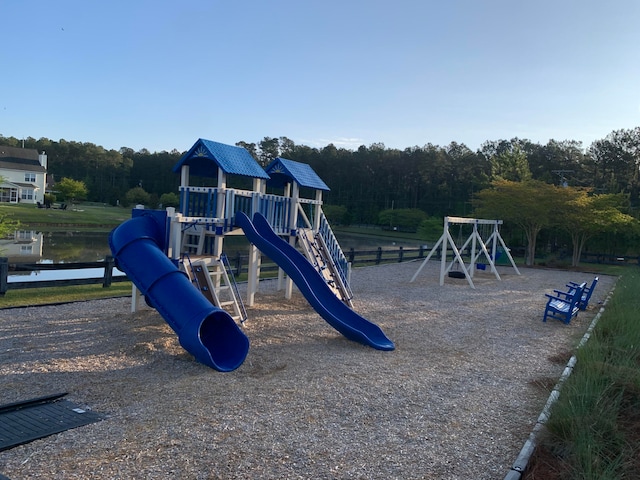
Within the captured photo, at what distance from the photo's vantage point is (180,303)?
261 inches

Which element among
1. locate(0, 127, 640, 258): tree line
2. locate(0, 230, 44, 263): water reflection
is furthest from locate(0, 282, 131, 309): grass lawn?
locate(0, 127, 640, 258): tree line

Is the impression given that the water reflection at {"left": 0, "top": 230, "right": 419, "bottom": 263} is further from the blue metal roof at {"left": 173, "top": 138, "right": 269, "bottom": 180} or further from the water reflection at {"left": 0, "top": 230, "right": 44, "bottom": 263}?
the blue metal roof at {"left": 173, "top": 138, "right": 269, "bottom": 180}

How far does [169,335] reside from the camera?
7809 millimetres

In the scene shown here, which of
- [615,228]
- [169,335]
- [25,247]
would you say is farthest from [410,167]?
[169,335]

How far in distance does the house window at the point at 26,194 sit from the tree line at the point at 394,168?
1128cm

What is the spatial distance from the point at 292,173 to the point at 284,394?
22.3ft

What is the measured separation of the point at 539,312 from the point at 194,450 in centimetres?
1008

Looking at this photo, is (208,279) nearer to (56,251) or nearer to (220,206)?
(220,206)

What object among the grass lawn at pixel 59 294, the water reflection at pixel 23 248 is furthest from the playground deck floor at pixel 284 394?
the water reflection at pixel 23 248

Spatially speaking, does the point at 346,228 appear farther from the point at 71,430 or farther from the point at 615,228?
the point at 71,430

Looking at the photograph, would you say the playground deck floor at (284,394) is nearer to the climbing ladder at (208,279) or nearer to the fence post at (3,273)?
the climbing ladder at (208,279)

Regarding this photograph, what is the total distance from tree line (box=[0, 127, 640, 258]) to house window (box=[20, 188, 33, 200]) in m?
11.3

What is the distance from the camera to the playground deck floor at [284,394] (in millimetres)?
3898

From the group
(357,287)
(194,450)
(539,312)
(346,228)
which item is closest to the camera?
(194,450)
